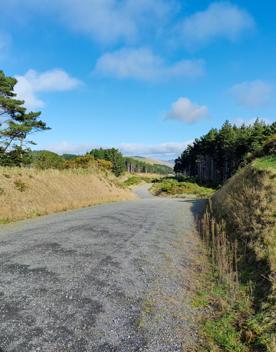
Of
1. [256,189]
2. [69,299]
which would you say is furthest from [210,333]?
[256,189]

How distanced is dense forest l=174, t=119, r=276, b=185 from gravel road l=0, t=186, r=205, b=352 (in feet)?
150

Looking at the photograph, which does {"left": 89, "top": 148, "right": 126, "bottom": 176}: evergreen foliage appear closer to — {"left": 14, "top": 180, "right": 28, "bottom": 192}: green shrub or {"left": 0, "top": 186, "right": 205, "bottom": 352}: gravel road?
{"left": 14, "top": 180, "right": 28, "bottom": 192}: green shrub

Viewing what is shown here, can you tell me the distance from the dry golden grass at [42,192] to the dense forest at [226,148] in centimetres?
2911

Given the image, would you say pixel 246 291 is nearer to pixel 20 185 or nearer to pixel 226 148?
pixel 20 185

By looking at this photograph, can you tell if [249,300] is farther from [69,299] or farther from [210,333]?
[69,299]

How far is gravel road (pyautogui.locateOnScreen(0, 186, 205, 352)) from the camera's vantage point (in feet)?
16.9

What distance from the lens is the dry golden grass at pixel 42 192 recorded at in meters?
19.7

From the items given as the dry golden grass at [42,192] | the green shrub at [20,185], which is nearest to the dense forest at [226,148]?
the dry golden grass at [42,192]

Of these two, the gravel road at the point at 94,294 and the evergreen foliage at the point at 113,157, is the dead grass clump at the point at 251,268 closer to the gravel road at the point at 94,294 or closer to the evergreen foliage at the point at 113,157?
the gravel road at the point at 94,294

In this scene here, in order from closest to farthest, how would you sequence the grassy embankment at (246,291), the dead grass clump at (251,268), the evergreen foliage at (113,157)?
the grassy embankment at (246,291), the dead grass clump at (251,268), the evergreen foliage at (113,157)

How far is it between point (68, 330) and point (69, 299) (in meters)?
1.10

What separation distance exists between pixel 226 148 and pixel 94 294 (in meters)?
74.5

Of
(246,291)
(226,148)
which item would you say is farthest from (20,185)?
→ (226,148)

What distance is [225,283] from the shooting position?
7.97 m
